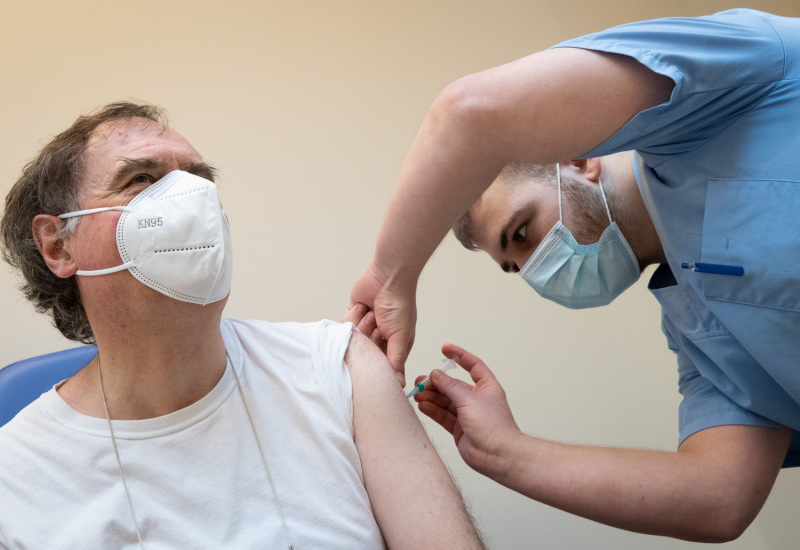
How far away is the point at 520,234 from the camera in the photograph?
5.39ft

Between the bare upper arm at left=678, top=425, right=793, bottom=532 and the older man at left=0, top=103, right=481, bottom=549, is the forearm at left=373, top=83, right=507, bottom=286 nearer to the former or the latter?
the older man at left=0, top=103, right=481, bottom=549

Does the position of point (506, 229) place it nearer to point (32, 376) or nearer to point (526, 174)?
point (526, 174)

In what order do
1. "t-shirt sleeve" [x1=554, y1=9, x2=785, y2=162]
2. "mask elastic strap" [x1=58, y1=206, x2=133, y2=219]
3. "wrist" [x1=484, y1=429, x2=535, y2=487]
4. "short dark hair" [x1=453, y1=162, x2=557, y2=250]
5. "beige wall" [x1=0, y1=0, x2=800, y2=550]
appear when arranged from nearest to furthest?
"t-shirt sleeve" [x1=554, y1=9, x2=785, y2=162]
"mask elastic strap" [x1=58, y1=206, x2=133, y2=219]
"wrist" [x1=484, y1=429, x2=535, y2=487]
"short dark hair" [x1=453, y1=162, x2=557, y2=250]
"beige wall" [x1=0, y1=0, x2=800, y2=550]

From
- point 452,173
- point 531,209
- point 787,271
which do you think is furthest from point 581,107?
point 531,209

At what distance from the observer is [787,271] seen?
1.13 meters

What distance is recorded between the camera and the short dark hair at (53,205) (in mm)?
1363

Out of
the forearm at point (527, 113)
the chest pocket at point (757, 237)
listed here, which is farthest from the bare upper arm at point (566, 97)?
the chest pocket at point (757, 237)

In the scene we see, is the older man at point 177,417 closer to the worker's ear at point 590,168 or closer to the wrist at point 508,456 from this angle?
the wrist at point 508,456

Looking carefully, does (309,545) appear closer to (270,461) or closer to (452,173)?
(270,461)

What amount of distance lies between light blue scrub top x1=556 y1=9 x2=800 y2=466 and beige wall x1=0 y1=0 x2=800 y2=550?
108cm

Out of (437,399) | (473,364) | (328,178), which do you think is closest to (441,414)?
(437,399)

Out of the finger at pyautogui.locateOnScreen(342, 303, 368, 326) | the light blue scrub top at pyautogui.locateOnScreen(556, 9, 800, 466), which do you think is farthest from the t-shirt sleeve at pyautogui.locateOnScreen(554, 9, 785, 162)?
the finger at pyautogui.locateOnScreen(342, 303, 368, 326)

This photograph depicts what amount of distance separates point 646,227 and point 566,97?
1.96 ft

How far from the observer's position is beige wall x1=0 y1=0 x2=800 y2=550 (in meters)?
2.26
